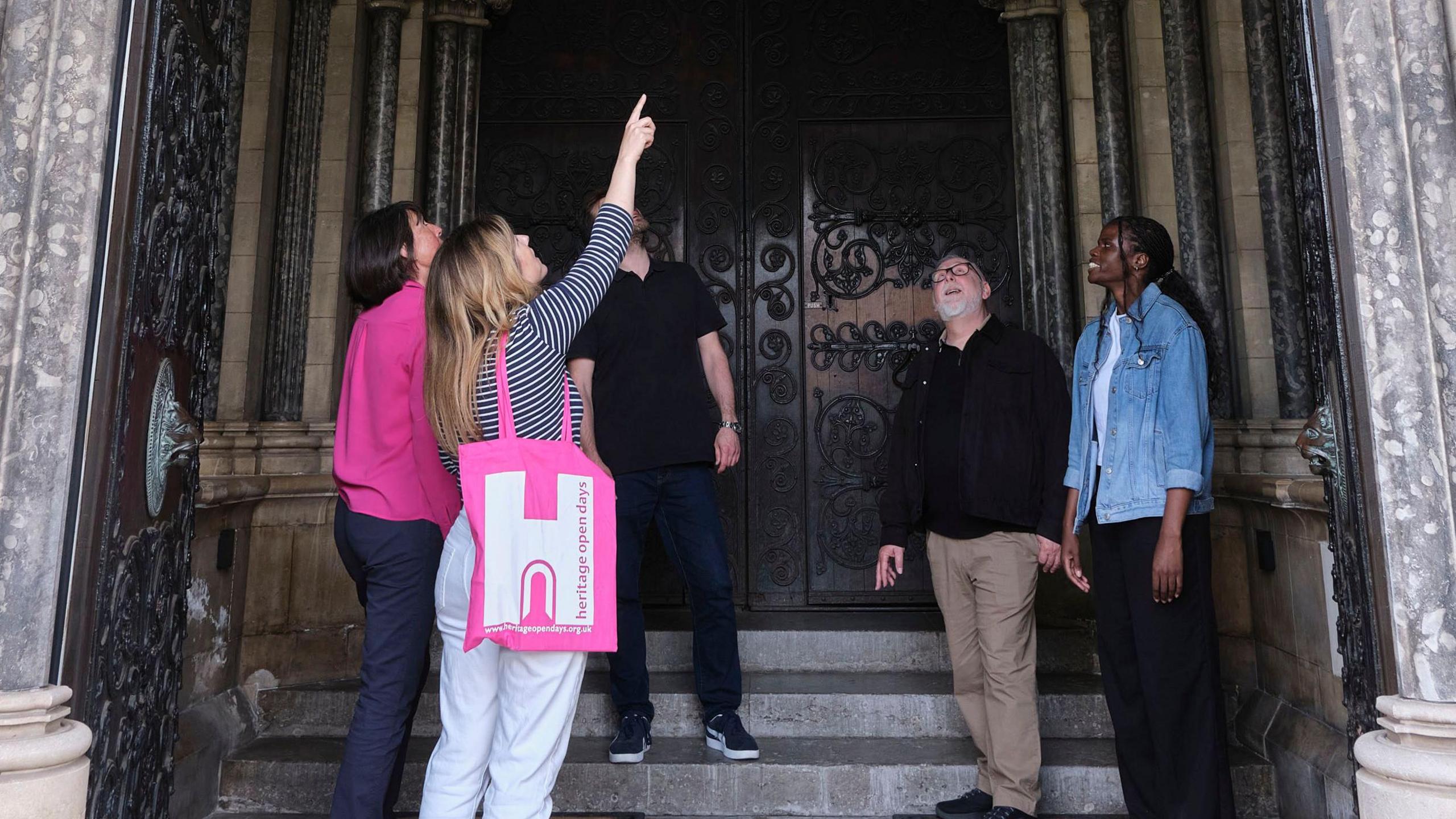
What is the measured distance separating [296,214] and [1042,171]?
3355 millimetres

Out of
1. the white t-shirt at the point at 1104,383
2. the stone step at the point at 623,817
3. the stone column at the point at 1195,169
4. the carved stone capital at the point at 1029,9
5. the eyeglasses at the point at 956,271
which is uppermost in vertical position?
the carved stone capital at the point at 1029,9

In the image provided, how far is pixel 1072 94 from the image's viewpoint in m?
4.59

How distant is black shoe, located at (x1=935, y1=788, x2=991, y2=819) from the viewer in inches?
113

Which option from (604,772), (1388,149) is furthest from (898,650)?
(1388,149)

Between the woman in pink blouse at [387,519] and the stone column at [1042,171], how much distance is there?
3.02 meters

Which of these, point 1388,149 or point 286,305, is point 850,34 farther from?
point 1388,149

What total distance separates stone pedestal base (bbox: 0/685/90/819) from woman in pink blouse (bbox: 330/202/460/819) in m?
0.58

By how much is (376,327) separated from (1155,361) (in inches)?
79.5

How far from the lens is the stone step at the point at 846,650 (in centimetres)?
387

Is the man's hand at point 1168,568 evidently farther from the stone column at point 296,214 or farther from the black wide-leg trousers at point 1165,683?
the stone column at point 296,214

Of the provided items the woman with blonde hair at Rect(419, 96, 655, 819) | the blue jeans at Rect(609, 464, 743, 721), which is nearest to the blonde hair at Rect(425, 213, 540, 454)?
the woman with blonde hair at Rect(419, 96, 655, 819)

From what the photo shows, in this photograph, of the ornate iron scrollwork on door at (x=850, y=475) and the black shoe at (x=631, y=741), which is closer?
the black shoe at (x=631, y=741)

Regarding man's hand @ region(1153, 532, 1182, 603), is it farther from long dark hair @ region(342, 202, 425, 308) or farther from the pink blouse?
long dark hair @ region(342, 202, 425, 308)

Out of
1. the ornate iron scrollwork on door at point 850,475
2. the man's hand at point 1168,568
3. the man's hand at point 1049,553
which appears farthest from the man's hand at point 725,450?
the ornate iron scrollwork on door at point 850,475
